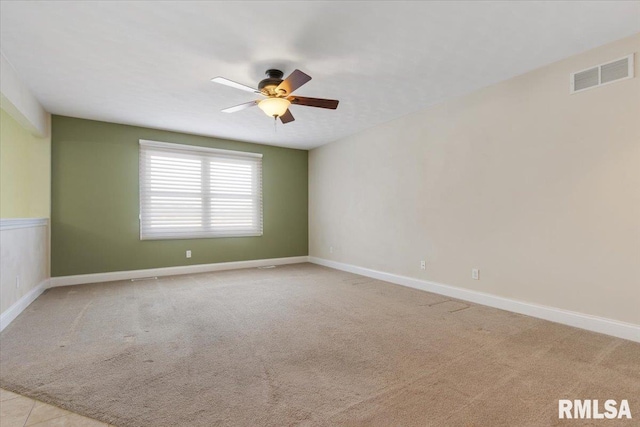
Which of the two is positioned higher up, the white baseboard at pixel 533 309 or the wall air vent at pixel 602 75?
the wall air vent at pixel 602 75

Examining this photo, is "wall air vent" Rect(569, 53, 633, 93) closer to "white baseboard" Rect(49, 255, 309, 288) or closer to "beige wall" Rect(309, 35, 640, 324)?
"beige wall" Rect(309, 35, 640, 324)

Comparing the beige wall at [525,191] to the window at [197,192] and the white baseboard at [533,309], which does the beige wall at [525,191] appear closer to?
the white baseboard at [533,309]

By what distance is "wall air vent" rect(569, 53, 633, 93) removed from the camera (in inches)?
104

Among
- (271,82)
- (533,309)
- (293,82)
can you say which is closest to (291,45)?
(293,82)

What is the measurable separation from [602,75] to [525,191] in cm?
119

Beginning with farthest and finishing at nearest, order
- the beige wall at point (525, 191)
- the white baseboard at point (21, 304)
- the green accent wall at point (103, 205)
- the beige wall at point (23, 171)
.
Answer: the green accent wall at point (103, 205)
the beige wall at point (23, 171)
the white baseboard at point (21, 304)
the beige wall at point (525, 191)

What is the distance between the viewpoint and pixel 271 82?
3082 millimetres

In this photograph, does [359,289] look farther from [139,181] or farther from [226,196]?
[139,181]

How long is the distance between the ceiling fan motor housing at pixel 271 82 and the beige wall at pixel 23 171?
3.32 meters

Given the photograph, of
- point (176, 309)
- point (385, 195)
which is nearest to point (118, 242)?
point (176, 309)

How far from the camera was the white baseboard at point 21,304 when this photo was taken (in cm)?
296

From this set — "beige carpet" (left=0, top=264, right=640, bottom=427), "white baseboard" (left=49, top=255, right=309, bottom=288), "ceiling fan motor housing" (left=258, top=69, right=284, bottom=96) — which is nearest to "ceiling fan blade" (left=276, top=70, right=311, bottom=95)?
"ceiling fan motor housing" (left=258, top=69, right=284, bottom=96)

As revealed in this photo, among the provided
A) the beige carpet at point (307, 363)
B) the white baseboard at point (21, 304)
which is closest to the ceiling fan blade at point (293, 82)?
the beige carpet at point (307, 363)

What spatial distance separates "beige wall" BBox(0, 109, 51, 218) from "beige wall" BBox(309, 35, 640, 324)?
5.02 metres
